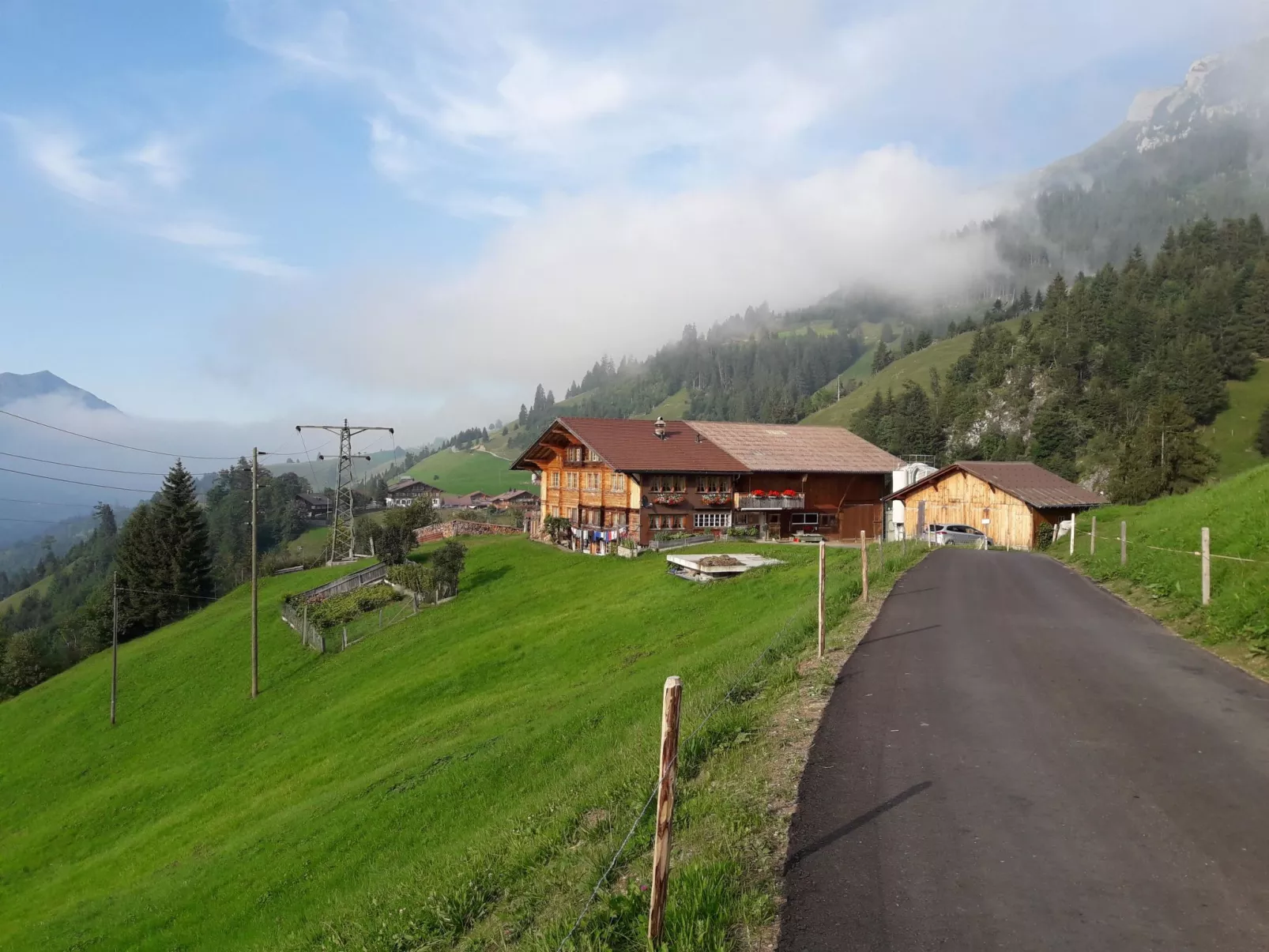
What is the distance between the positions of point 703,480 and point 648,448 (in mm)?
4910

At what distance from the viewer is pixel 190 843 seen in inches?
890

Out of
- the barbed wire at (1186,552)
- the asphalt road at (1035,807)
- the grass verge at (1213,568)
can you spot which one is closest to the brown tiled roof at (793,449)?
the barbed wire at (1186,552)

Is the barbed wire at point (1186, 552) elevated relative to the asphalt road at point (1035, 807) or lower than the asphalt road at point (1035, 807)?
elevated

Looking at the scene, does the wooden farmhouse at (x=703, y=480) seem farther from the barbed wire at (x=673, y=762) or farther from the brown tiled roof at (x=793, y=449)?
the barbed wire at (x=673, y=762)

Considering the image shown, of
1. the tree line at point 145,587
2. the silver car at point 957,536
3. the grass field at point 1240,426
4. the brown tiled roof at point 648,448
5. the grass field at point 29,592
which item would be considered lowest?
the grass field at point 29,592

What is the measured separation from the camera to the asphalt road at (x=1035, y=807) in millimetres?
5918

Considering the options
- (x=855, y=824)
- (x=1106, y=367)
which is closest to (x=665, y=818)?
(x=855, y=824)

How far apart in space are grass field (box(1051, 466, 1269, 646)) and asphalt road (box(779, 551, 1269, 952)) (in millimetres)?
1441

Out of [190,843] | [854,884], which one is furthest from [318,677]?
[854,884]

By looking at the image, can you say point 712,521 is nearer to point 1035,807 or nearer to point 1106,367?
point 1035,807

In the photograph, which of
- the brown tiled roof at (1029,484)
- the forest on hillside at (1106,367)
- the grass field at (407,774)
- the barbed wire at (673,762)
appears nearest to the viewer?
the barbed wire at (673,762)

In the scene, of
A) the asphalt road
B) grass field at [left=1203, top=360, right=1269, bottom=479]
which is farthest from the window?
grass field at [left=1203, top=360, right=1269, bottom=479]

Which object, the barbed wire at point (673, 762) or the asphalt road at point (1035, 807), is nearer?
the asphalt road at point (1035, 807)

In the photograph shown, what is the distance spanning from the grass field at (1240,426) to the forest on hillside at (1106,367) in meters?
2.23
